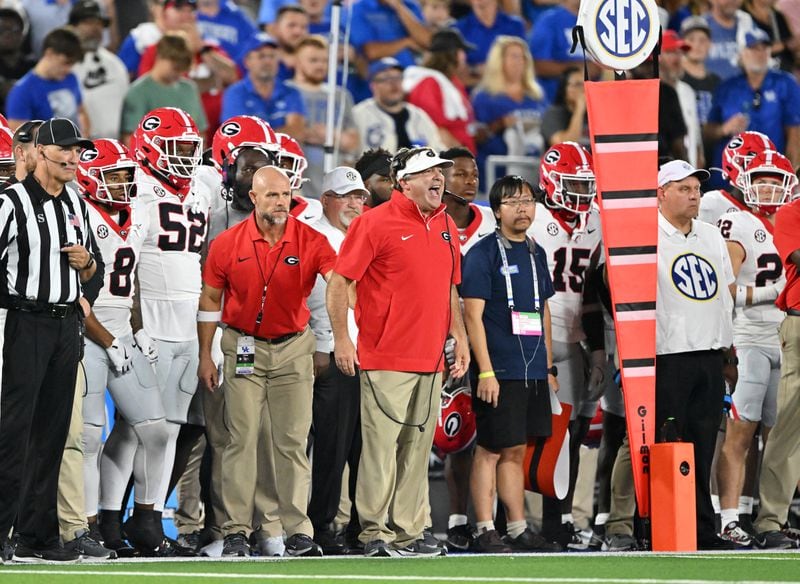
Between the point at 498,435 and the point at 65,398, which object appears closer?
the point at 65,398

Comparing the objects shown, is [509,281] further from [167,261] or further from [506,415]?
[167,261]

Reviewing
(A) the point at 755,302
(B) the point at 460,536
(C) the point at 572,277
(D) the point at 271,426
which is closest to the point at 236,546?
(D) the point at 271,426

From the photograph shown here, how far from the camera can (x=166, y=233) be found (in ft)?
29.0

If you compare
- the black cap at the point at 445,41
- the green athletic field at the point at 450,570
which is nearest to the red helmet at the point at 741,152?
the green athletic field at the point at 450,570

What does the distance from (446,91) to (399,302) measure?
19.0ft

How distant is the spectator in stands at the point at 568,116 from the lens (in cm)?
1347

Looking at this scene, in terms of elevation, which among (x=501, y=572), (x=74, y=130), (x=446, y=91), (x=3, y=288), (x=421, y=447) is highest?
(x=446, y=91)

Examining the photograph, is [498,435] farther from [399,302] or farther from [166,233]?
[166,233]

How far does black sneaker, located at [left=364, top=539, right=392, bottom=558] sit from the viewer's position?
8.20m

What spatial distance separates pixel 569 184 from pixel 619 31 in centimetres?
149

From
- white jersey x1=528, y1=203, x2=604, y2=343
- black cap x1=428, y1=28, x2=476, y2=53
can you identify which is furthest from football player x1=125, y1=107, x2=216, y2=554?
black cap x1=428, y1=28, x2=476, y2=53

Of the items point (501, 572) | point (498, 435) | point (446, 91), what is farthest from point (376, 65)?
point (501, 572)

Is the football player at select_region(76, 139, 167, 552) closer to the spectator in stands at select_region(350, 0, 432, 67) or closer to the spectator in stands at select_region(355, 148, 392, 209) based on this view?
the spectator in stands at select_region(355, 148, 392, 209)

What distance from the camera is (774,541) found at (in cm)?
943
